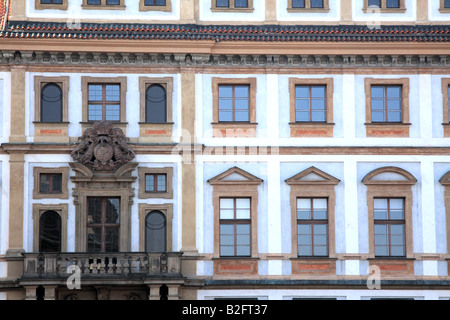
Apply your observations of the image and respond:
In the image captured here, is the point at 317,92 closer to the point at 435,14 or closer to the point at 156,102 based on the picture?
the point at 435,14

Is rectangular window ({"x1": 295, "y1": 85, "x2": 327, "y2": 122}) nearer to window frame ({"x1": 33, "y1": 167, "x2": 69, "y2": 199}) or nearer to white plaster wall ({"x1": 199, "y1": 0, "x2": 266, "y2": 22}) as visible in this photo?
white plaster wall ({"x1": 199, "y1": 0, "x2": 266, "y2": 22})

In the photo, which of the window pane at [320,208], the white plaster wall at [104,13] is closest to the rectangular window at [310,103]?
the window pane at [320,208]

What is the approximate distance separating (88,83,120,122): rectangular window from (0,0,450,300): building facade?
0.07 meters

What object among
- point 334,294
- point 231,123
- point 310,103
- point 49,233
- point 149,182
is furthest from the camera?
point 310,103

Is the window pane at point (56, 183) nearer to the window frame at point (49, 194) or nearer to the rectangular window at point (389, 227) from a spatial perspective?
the window frame at point (49, 194)

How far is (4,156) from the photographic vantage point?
140 ft

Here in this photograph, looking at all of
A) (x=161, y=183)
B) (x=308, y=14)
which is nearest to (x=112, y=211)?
(x=161, y=183)

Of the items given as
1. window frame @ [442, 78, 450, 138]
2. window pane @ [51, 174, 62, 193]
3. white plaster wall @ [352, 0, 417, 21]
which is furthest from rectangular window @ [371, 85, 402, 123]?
window pane @ [51, 174, 62, 193]

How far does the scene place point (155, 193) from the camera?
42.9 metres

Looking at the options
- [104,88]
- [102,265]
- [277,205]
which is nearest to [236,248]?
[277,205]

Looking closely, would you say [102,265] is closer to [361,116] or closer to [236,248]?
[236,248]

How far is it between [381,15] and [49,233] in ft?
53.0

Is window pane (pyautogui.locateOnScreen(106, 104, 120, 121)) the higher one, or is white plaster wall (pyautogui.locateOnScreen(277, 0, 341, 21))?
white plaster wall (pyautogui.locateOnScreen(277, 0, 341, 21))

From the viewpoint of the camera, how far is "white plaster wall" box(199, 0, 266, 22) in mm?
44375
